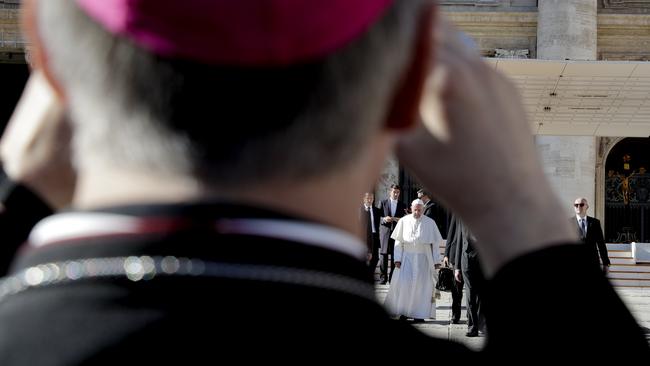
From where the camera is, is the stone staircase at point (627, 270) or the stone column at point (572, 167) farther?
the stone column at point (572, 167)

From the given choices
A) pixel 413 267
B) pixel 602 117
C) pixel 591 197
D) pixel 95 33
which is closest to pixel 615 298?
pixel 95 33

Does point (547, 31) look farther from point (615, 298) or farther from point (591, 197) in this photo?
point (615, 298)

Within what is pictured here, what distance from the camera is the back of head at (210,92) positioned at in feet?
1.94

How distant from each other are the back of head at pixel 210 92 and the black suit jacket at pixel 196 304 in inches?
1.4

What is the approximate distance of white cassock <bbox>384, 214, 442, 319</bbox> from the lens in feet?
34.2

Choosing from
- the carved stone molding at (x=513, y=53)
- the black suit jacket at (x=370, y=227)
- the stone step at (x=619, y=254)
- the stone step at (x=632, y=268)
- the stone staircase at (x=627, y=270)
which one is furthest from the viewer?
the carved stone molding at (x=513, y=53)

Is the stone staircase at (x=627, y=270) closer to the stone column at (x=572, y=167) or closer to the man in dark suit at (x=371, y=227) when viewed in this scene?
the stone column at (x=572, y=167)

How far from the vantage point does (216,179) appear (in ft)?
2.01

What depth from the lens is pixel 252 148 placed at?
61 cm

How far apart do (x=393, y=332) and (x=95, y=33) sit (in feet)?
0.87

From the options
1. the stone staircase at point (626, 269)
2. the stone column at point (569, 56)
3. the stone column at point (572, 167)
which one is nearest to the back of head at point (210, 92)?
the stone staircase at point (626, 269)

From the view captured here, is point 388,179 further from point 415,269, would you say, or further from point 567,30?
point 415,269

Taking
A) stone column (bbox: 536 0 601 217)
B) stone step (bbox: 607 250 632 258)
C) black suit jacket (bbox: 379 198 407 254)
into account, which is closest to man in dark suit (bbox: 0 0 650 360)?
black suit jacket (bbox: 379 198 407 254)

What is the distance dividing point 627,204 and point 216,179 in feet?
69.9
